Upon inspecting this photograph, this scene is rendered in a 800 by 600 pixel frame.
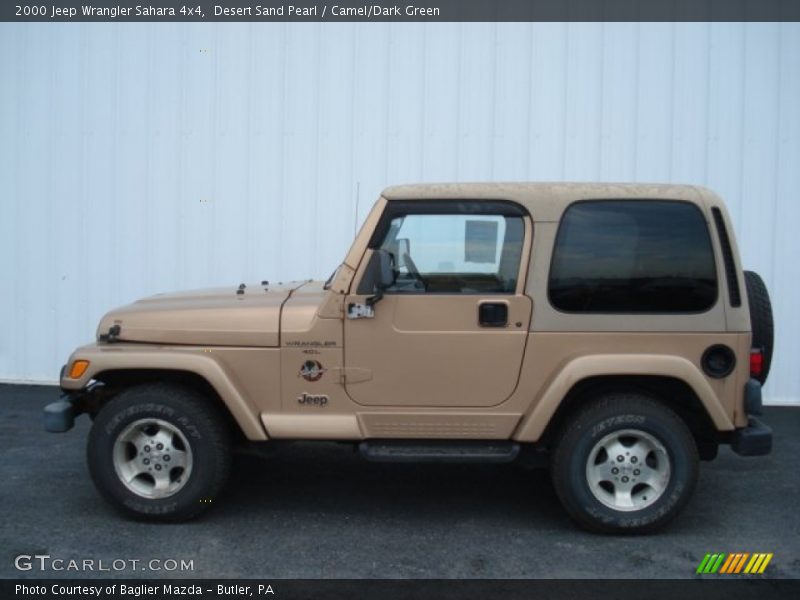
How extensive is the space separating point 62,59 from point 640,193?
6.52 m

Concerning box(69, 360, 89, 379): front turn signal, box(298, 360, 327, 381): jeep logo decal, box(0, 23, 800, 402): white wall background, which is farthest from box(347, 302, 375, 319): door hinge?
box(0, 23, 800, 402): white wall background

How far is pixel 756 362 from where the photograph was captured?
461 cm

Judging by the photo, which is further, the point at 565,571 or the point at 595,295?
the point at 595,295

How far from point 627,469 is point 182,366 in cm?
261

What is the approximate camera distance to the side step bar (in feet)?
14.9

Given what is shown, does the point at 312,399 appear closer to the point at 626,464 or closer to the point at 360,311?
the point at 360,311

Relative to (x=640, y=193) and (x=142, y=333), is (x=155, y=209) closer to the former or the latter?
(x=142, y=333)

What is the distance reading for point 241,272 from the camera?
8.26m

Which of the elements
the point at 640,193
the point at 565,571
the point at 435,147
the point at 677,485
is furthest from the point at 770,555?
the point at 435,147

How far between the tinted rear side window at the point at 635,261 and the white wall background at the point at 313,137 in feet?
11.4

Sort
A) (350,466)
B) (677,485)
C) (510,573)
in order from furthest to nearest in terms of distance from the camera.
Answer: (350,466), (677,485), (510,573)
